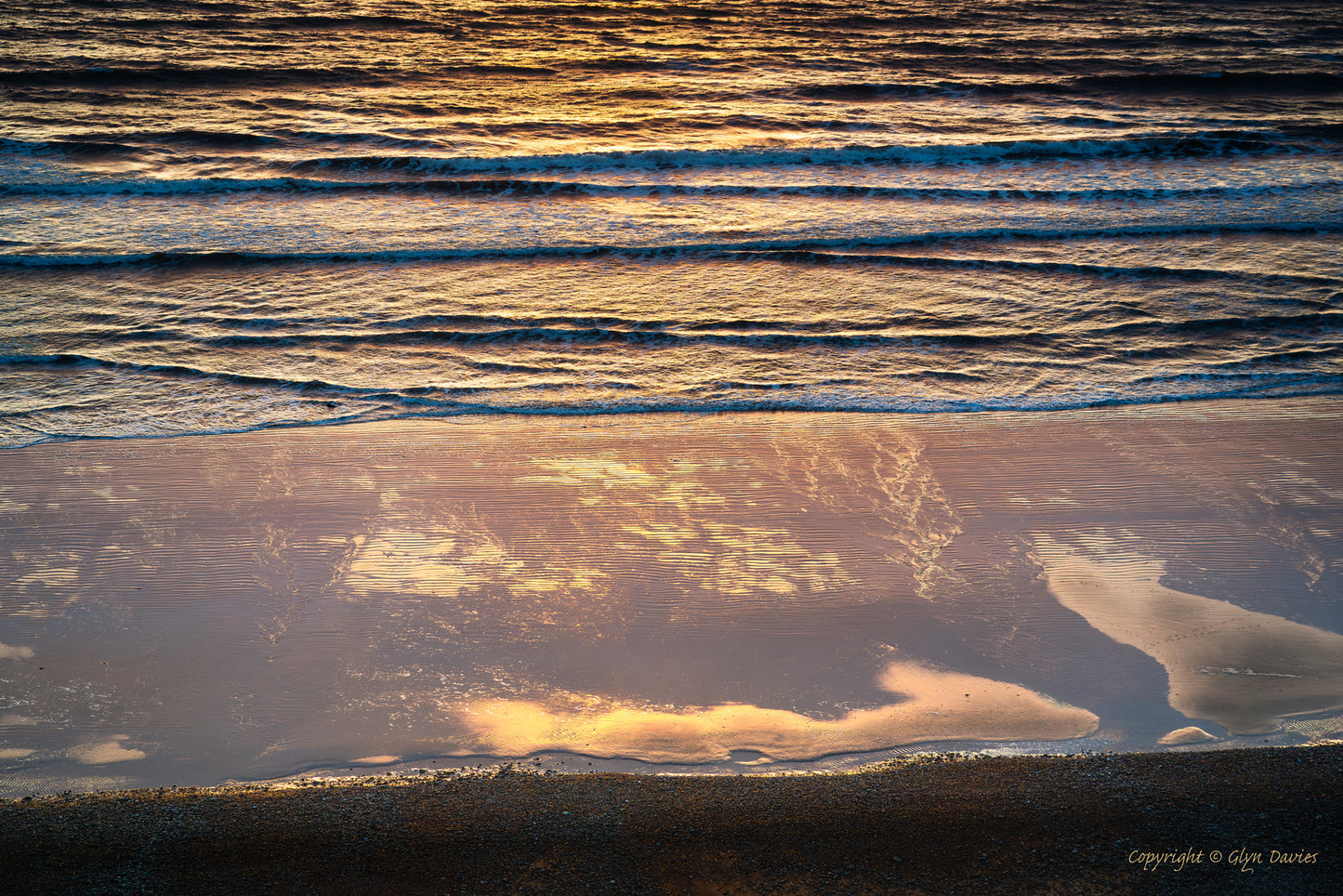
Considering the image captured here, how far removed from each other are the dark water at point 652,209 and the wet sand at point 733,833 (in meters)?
3.18

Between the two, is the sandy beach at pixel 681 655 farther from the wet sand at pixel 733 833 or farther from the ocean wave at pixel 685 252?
the ocean wave at pixel 685 252

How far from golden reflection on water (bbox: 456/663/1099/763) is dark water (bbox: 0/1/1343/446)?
Result: 2732 mm

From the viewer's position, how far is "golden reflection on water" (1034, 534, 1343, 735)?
11.5 feet

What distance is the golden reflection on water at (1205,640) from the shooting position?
3.52 m

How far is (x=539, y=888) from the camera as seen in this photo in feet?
8.61

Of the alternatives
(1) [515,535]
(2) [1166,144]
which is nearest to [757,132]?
(2) [1166,144]

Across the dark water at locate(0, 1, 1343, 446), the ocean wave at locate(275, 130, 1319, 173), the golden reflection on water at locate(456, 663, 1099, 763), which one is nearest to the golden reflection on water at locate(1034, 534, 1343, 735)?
the golden reflection on water at locate(456, 663, 1099, 763)

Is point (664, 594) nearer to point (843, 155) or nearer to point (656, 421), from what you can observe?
point (656, 421)

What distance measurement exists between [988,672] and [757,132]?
9.12 meters

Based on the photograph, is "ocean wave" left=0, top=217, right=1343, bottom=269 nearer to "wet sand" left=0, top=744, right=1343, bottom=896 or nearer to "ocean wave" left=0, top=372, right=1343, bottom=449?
"ocean wave" left=0, top=372, right=1343, bottom=449

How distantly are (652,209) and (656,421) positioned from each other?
443cm

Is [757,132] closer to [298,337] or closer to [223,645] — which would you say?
[298,337]

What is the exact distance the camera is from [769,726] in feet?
11.3

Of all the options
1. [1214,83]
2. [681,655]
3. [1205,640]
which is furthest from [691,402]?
[1214,83]
